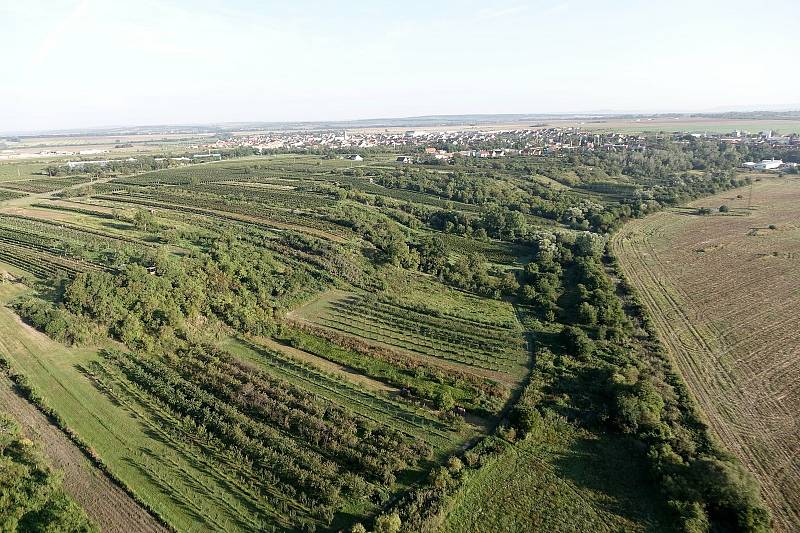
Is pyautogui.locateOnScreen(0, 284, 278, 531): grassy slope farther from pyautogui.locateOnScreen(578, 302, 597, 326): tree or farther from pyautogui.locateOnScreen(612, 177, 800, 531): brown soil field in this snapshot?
pyautogui.locateOnScreen(578, 302, 597, 326): tree

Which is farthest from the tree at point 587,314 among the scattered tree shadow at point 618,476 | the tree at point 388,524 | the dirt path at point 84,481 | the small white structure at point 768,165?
the small white structure at point 768,165

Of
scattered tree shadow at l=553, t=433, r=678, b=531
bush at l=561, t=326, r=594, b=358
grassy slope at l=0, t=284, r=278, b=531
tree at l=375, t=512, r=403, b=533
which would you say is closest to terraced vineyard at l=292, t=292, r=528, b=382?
bush at l=561, t=326, r=594, b=358

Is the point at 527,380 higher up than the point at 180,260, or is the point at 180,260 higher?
the point at 180,260

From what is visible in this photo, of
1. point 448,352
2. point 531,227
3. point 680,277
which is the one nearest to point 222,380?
point 448,352

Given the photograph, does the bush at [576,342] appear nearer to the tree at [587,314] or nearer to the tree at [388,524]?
the tree at [587,314]

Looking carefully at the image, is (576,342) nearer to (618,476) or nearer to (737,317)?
(618,476)

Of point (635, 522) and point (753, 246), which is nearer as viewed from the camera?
point (635, 522)

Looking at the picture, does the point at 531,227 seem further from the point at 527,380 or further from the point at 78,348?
the point at 78,348
